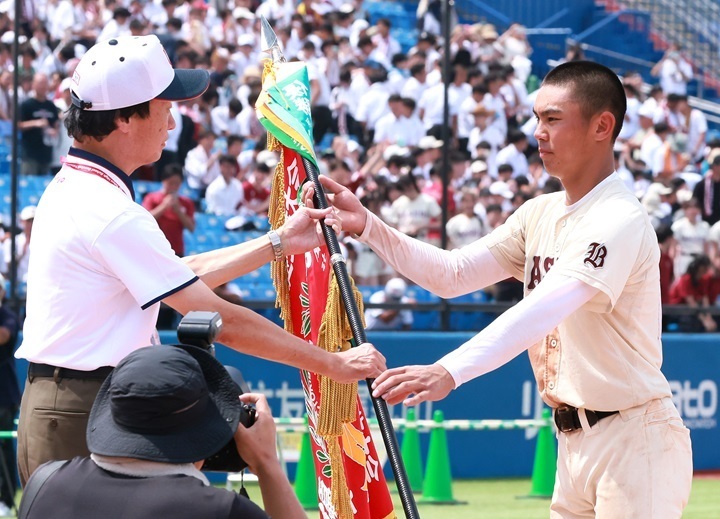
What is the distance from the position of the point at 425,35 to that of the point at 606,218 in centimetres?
1157

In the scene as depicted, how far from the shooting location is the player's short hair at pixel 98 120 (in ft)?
12.2

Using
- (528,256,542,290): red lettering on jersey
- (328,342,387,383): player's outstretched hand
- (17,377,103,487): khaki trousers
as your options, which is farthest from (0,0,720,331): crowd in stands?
(17,377,103,487): khaki trousers

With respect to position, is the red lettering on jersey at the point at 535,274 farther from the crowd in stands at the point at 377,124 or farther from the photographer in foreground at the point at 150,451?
the crowd in stands at the point at 377,124

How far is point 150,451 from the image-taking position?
270 centimetres

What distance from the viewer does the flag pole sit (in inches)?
159

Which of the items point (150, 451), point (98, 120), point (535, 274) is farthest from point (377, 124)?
point (150, 451)

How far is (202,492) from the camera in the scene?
8.93 feet

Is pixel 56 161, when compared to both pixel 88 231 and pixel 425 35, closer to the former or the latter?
pixel 425 35

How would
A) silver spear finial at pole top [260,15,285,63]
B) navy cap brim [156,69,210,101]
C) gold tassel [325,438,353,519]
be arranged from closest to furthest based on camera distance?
1. navy cap brim [156,69,210,101]
2. gold tassel [325,438,353,519]
3. silver spear finial at pole top [260,15,285,63]

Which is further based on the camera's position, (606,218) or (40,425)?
(606,218)

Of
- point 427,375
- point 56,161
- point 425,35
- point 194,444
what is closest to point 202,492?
point 194,444

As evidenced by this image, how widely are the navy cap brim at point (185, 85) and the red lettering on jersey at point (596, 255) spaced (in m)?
1.35

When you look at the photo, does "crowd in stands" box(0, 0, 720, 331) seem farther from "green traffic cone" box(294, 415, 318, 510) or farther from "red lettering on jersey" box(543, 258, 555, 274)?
"red lettering on jersey" box(543, 258, 555, 274)

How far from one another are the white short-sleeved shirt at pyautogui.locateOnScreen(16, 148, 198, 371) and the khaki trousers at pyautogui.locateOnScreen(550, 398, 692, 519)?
149 centimetres
